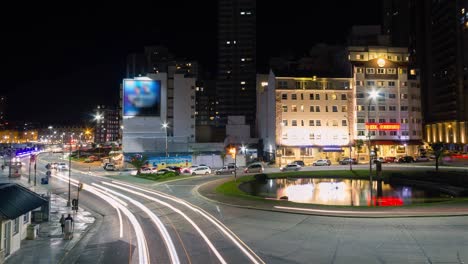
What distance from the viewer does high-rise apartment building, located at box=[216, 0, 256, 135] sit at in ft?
520

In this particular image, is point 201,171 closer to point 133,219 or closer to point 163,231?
point 133,219

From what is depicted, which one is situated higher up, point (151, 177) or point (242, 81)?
point (242, 81)

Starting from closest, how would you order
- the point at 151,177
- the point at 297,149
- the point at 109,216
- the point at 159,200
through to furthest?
the point at 109,216 → the point at 159,200 → the point at 151,177 → the point at 297,149

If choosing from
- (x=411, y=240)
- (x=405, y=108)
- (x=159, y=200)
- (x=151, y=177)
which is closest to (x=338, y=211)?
(x=411, y=240)

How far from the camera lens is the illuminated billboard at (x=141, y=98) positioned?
88.5 m

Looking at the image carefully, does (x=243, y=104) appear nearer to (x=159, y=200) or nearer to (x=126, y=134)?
(x=126, y=134)

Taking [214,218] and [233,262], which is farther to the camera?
[214,218]

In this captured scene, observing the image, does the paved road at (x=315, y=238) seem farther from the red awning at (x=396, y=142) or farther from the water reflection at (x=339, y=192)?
the red awning at (x=396, y=142)

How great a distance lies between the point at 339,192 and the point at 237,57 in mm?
124782

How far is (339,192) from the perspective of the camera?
4344 centimetres

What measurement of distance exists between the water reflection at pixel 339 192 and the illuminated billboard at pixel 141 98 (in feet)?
155

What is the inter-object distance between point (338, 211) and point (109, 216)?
776 inches

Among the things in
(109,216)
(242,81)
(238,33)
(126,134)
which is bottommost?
(109,216)

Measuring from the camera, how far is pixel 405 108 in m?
81.7
